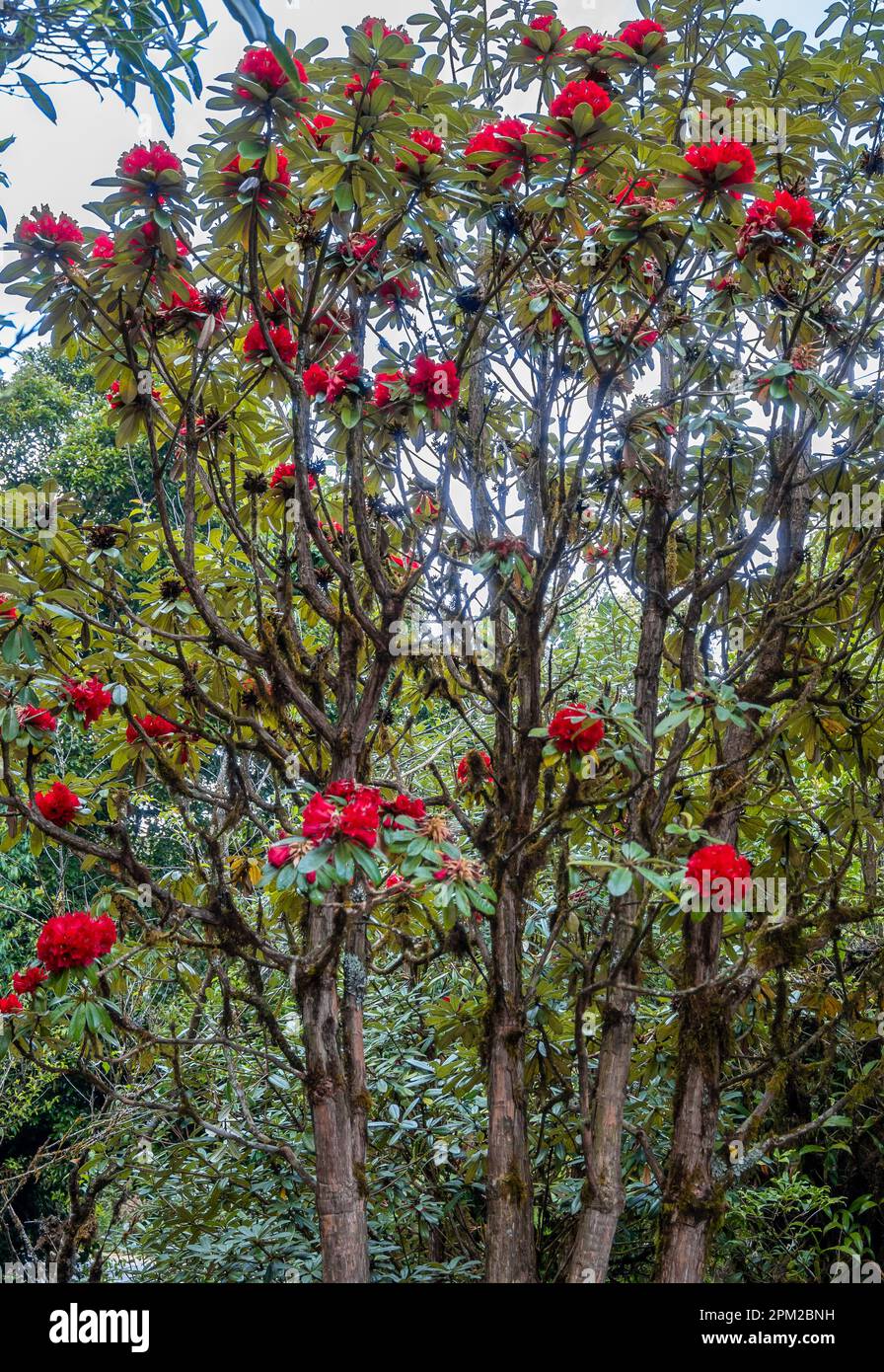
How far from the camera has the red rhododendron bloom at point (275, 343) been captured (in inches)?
95.8

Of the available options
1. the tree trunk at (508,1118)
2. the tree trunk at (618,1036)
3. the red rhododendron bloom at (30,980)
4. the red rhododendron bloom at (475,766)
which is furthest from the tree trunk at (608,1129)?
the red rhododendron bloom at (30,980)

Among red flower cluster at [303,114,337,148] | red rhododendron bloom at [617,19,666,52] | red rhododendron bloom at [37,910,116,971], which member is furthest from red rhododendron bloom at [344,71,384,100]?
red rhododendron bloom at [37,910,116,971]

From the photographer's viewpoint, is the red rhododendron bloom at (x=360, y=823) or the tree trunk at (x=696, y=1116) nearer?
the red rhododendron bloom at (x=360, y=823)

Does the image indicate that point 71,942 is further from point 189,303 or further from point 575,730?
point 189,303

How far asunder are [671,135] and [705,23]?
0.36 m

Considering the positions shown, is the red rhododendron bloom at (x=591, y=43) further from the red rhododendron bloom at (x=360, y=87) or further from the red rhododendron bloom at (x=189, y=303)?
the red rhododendron bloom at (x=189, y=303)

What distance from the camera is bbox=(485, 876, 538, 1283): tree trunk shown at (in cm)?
244

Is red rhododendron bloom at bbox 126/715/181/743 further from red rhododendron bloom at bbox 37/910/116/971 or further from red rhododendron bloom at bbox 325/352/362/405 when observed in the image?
red rhododendron bloom at bbox 325/352/362/405

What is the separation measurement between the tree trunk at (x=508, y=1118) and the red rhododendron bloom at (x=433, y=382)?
1169mm

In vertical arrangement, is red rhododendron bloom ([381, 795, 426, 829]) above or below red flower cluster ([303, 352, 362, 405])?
below

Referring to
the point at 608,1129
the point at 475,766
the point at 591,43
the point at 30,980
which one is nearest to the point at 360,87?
the point at 591,43

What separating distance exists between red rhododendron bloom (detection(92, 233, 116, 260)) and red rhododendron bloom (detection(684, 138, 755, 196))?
4.10 feet
